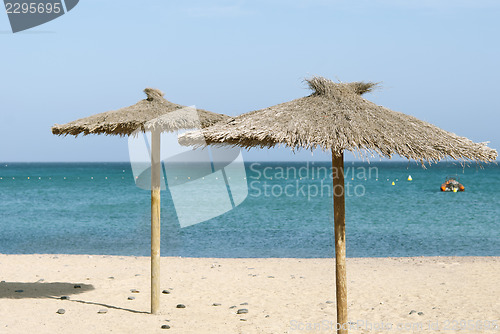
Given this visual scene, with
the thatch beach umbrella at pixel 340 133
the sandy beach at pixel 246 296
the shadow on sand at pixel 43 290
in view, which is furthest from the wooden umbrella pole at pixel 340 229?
the shadow on sand at pixel 43 290

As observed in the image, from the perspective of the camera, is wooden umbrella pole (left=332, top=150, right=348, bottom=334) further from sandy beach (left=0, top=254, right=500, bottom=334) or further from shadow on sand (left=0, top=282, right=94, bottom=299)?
shadow on sand (left=0, top=282, right=94, bottom=299)

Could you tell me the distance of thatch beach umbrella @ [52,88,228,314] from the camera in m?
6.98

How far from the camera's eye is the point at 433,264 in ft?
39.9

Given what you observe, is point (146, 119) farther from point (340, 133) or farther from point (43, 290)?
point (43, 290)

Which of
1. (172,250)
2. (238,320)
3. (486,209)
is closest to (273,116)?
(238,320)

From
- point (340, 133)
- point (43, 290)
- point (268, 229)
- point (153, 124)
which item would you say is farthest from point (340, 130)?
point (268, 229)

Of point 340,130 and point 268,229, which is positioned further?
point 268,229

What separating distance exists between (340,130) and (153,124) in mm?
2762

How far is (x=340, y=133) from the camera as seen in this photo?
5.03 meters

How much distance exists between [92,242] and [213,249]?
4.48m

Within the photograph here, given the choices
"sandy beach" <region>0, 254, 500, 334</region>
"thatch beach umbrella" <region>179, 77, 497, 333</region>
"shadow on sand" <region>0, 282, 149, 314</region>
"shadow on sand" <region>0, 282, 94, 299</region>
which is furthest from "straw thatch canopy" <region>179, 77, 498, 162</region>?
"shadow on sand" <region>0, 282, 94, 299</region>

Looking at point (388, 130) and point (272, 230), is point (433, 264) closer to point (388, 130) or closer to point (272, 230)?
point (388, 130)

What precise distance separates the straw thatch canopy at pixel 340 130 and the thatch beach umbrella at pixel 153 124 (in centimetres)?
127

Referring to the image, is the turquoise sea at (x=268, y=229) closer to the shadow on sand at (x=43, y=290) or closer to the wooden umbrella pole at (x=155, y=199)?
the wooden umbrella pole at (x=155, y=199)
